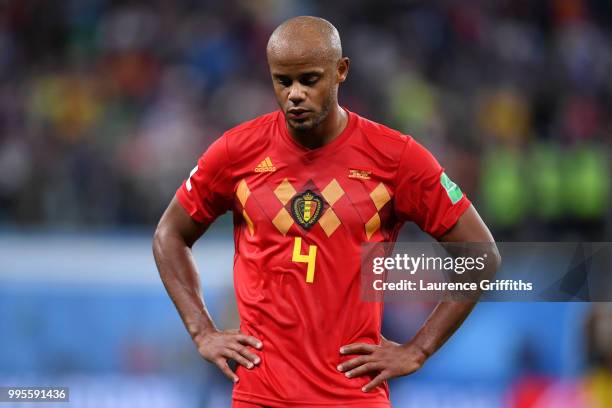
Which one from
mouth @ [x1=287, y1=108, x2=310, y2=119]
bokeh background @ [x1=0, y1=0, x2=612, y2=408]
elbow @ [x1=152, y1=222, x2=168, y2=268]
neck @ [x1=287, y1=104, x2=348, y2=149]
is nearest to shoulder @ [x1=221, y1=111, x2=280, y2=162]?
neck @ [x1=287, y1=104, x2=348, y2=149]

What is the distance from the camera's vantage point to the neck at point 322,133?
486cm

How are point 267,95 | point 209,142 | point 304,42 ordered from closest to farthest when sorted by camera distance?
point 304,42 < point 209,142 < point 267,95

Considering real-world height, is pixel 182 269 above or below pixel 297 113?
below

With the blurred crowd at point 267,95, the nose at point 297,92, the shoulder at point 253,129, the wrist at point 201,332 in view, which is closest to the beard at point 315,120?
the nose at point 297,92

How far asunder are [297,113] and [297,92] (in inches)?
3.7

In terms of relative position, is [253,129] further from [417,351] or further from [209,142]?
[209,142]

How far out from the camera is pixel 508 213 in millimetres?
10719

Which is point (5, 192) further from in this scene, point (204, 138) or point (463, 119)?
point (463, 119)

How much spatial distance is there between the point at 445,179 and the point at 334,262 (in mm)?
595

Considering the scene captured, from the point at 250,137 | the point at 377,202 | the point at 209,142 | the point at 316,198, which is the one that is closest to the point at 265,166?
the point at 250,137

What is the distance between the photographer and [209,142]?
11.3 metres

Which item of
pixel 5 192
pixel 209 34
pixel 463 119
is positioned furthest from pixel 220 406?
pixel 209 34

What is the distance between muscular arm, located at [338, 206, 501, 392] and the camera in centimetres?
475

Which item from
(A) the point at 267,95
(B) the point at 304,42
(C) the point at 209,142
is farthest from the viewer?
(A) the point at 267,95
